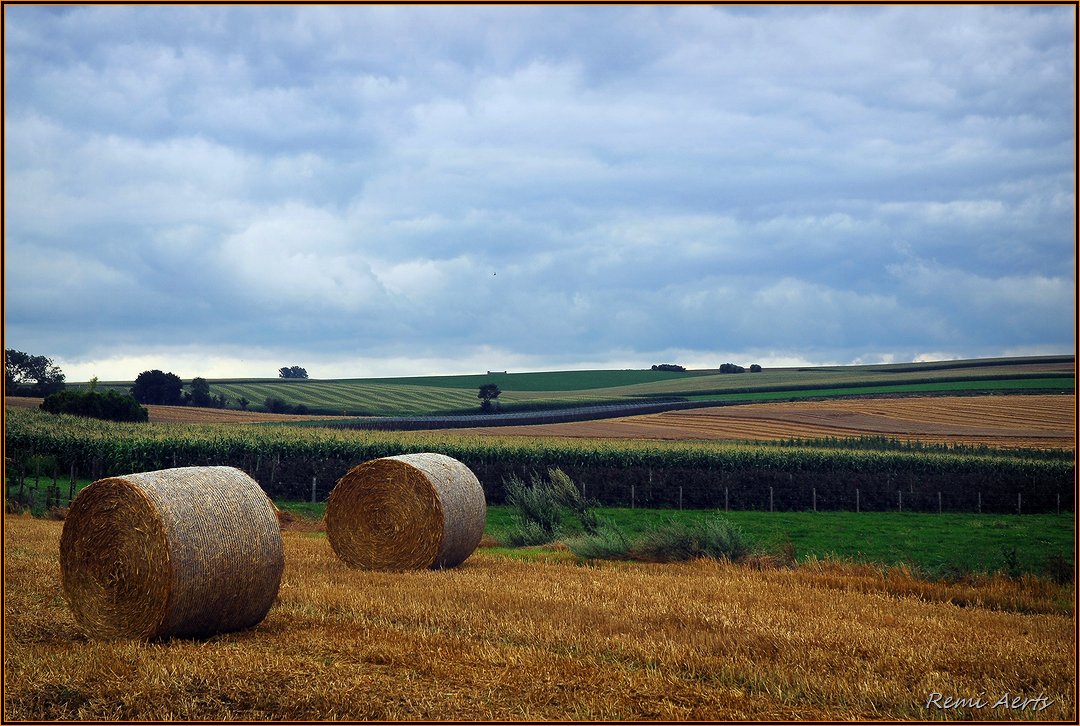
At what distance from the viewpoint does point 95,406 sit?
4638cm

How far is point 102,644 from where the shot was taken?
9484mm

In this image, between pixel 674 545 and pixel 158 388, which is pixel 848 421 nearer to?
pixel 674 545

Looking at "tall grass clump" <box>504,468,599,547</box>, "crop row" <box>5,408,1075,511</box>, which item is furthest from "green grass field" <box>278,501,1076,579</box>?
"crop row" <box>5,408,1075,511</box>

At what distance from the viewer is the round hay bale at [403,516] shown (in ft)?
52.3

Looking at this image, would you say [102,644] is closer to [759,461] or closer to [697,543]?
[697,543]

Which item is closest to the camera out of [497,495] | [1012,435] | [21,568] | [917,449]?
[21,568]

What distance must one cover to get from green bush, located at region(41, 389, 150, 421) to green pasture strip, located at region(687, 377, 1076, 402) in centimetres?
3921

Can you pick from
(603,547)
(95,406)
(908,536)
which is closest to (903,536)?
(908,536)

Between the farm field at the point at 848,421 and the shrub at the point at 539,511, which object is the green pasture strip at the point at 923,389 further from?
the shrub at the point at 539,511

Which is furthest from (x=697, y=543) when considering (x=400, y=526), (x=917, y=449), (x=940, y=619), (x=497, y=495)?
(x=917, y=449)

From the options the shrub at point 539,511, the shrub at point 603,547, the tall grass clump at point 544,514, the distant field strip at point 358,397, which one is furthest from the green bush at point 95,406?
the shrub at point 603,547

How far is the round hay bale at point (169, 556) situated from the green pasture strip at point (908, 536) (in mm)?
10575

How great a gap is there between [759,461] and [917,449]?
8192 millimetres
